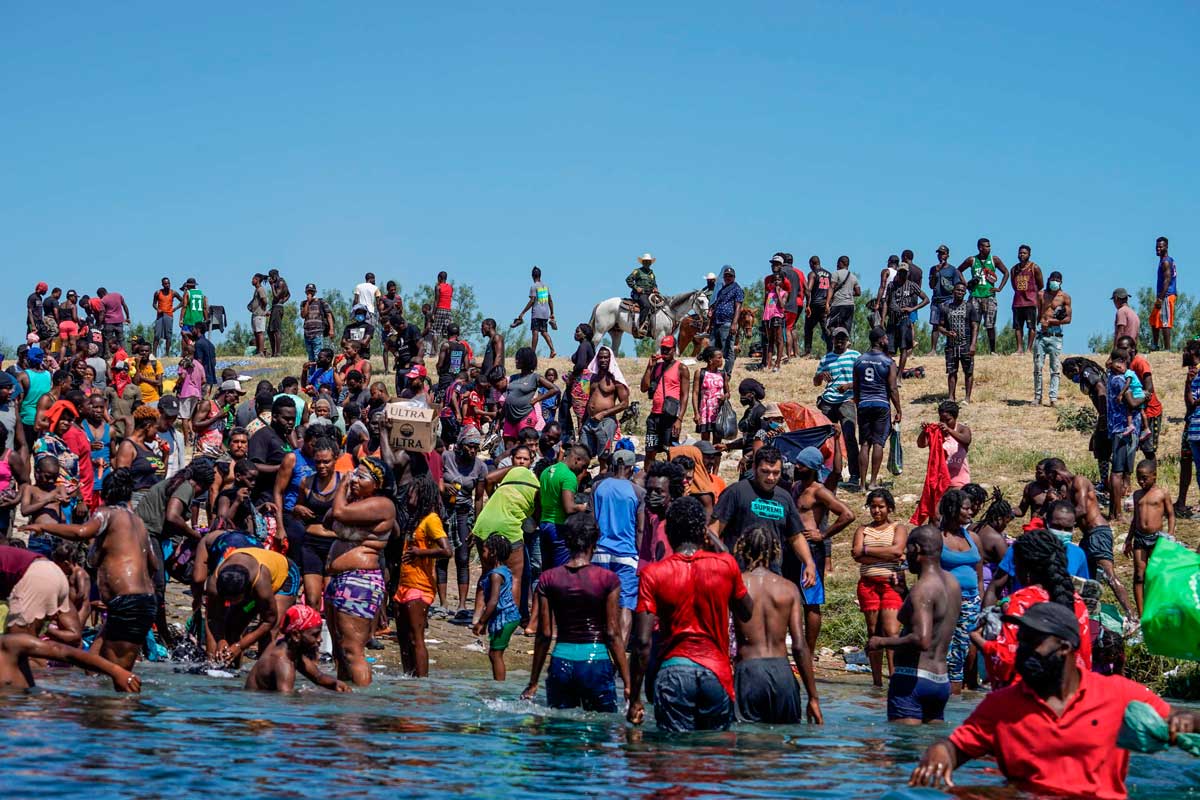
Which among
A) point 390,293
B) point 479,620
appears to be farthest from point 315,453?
point 390,293

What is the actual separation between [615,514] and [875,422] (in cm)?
610

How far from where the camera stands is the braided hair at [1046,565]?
7.85 m

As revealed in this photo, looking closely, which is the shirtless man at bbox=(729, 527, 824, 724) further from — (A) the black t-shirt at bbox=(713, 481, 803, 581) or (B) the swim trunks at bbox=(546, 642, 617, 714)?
(A) the black t-shirt at bbox=(713, 481, 803, 581)

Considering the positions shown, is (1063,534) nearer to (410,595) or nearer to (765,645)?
(765,645)

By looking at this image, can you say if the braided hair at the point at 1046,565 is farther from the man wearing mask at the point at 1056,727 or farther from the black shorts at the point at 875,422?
the black shorts at the point at 875,422

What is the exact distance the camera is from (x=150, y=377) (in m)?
21.7

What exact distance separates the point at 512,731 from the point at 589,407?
8109 mm

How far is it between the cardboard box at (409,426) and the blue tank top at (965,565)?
206 inches

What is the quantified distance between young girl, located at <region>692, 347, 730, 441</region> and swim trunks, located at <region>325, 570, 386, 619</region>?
742 centimetres

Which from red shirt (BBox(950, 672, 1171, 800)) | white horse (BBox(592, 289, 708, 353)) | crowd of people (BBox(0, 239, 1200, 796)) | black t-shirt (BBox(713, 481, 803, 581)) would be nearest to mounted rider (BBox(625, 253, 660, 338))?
white horse (BBox(592, 289, 708, 353))

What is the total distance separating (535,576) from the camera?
1430cm

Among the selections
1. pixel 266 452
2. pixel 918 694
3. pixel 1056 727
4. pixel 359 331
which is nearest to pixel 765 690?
pixel 918 694

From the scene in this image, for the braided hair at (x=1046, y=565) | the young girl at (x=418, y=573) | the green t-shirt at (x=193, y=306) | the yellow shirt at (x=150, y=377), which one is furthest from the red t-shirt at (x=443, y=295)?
the braided hair at (x=1046, y=565)

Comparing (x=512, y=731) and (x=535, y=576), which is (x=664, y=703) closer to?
(x=512, y=731)
